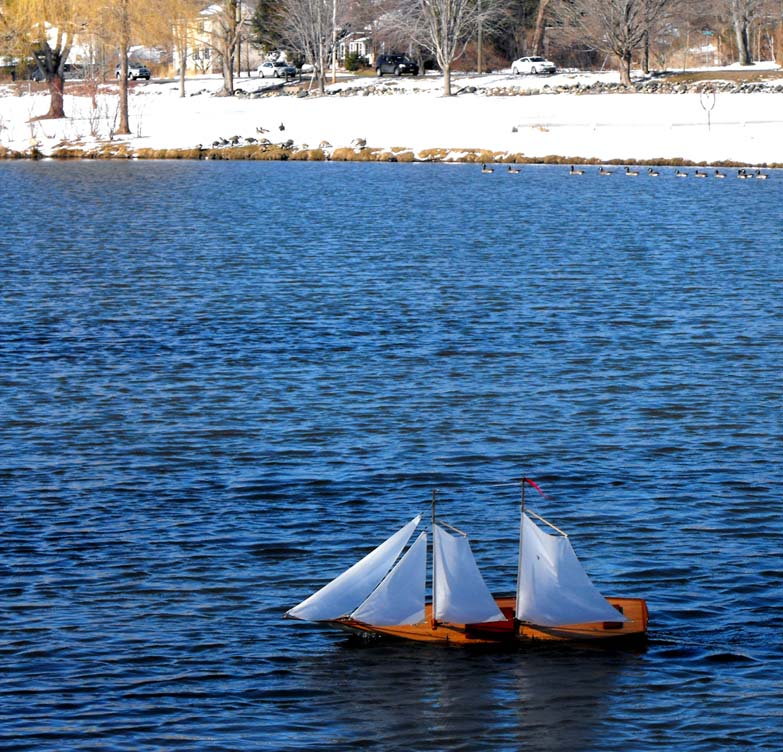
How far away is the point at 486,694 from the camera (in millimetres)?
12258

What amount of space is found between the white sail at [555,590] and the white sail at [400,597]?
919 mm

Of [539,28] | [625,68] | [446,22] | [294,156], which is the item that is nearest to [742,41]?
[539,28]

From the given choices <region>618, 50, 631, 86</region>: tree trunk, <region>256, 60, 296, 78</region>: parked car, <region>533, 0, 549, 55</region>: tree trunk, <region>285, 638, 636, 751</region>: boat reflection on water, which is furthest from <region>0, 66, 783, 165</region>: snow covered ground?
<region>285, 638, 636, 751</region>: boat reflection on water

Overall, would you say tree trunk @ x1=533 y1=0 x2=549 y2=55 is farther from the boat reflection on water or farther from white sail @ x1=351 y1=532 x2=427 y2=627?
the boat reflection on water

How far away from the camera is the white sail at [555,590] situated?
13117 millimetres

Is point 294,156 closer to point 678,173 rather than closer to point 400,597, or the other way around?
point 678,173

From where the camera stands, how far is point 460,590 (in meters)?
13.2

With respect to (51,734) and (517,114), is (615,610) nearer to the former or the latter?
(51,734)

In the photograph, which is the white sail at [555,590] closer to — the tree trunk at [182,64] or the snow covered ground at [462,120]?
the snow covered ground at [462,120]

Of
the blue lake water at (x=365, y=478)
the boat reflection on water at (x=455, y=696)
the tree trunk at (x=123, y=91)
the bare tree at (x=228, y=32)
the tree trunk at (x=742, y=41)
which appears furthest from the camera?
the tree trunk at (x=742, y=41)

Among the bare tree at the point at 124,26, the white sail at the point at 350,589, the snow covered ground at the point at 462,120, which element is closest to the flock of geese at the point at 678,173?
the snow covered ground at the point at 462,120

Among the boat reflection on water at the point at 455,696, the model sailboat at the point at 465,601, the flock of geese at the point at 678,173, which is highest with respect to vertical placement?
the flock of geese at the point at 678,173

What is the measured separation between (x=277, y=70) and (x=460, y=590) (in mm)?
108203

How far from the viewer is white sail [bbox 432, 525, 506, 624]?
1314cm
